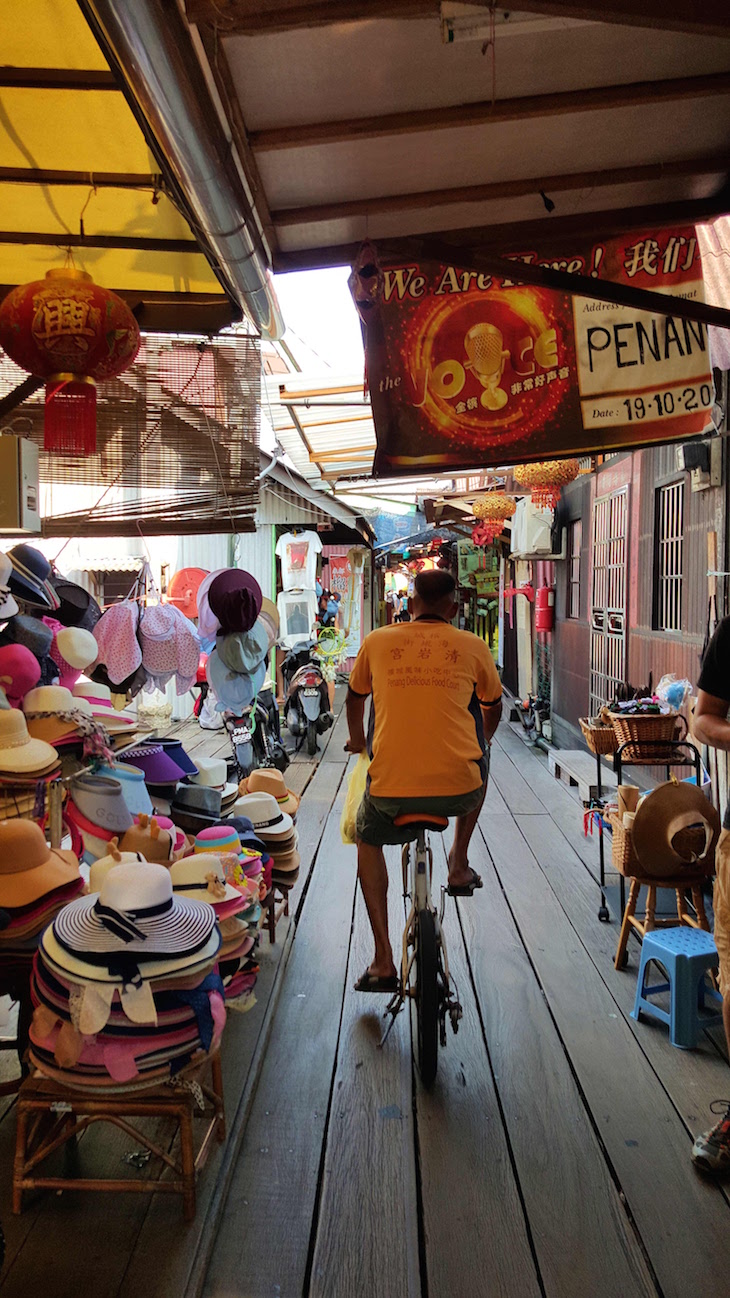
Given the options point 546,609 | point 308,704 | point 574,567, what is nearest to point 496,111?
point 574,567

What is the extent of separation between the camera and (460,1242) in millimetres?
2402

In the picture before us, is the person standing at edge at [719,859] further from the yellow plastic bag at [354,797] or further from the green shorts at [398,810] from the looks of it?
the yellow plastic bag at [354,797]

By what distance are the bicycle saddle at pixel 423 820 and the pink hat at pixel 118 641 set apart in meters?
1.79

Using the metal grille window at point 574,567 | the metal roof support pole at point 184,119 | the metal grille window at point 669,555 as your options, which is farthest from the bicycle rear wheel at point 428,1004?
the metal grille window at point 574,567

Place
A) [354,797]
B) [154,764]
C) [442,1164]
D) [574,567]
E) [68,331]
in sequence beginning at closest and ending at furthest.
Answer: [442,1164] < [68,331] < [354,797] < [154,764] < [574,567]

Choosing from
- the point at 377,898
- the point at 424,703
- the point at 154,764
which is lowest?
the point at 377,898

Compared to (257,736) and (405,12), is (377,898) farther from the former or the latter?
(257,736)

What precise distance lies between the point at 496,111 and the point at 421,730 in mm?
2186

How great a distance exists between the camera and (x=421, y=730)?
3344 millimetres

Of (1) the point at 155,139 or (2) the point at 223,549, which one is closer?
(1) the point at 155,139

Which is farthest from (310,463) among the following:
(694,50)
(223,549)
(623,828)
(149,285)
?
(694,50)

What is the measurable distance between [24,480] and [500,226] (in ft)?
7.66

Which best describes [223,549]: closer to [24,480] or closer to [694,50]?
[24,480]

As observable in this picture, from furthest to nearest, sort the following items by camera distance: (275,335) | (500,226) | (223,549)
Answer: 1. (223,549)
2. (275,335)
3. (500,226)
